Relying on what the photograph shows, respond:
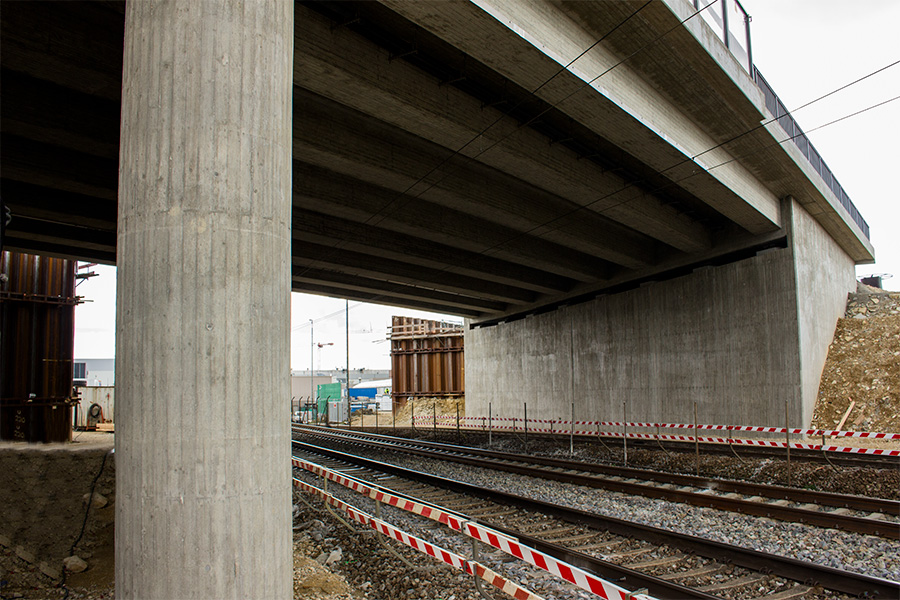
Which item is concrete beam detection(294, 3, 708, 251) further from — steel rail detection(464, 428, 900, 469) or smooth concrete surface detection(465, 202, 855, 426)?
steel rail detection(464, 428, 900, 469)

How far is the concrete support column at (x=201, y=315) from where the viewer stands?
147 inches

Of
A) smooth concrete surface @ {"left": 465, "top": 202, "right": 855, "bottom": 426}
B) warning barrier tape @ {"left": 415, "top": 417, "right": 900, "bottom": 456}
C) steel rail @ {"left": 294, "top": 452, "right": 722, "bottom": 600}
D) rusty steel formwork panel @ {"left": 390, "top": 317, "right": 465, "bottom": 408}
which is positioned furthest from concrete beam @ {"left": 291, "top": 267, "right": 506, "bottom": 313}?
steel rail @ {"left": 294, "top": 452, "right": 722, "bottom": 600}

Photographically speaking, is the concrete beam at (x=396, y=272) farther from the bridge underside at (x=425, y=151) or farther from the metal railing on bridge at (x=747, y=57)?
the metal railing on bridge at (x=747, y=57)

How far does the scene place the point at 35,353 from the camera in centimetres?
1622

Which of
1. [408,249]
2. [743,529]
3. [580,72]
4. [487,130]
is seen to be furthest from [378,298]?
[743,529]

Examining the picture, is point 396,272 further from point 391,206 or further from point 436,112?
point 436,112

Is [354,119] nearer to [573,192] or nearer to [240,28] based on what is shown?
[573,192]

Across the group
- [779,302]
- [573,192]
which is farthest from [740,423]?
[573,192]

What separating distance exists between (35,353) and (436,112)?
13.7m

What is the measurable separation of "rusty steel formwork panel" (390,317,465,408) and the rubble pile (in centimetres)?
2240

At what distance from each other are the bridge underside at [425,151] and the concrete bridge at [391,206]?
6 cm

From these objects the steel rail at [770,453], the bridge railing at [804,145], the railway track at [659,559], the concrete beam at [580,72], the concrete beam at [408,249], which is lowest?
the steel rail at [770,453]

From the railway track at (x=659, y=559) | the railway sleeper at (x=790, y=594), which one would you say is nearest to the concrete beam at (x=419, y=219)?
the railway track at (x=659, y=559)

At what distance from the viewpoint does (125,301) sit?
3.94 metres
